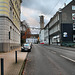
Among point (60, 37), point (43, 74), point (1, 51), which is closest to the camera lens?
point (43, 74)

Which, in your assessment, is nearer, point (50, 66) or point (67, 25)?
point (50, 66)

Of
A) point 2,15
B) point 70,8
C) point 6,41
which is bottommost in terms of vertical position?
point 6,41

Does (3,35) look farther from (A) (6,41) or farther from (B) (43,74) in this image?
(B) (43,74)

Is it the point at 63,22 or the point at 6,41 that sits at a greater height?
the point at 63,22

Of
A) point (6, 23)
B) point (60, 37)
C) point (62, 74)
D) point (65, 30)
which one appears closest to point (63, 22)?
point (65, 30)

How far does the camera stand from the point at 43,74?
5609 mm

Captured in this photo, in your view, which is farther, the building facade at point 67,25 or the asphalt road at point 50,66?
the building facade at point 67,25

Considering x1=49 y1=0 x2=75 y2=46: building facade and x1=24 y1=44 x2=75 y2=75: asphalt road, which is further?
x1=49 y1=0 x2=75 y2=46: building facade

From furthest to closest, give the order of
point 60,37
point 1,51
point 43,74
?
point 60,37
point 1,51
point 43,74

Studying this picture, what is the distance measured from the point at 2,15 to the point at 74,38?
3112cm

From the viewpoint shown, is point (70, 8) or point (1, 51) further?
point (70, 8)

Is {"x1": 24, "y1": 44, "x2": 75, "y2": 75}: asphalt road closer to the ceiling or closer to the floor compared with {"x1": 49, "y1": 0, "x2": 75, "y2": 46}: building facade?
closer to the floor

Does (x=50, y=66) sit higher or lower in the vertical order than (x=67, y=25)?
lower

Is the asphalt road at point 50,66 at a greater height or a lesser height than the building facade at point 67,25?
lesser
